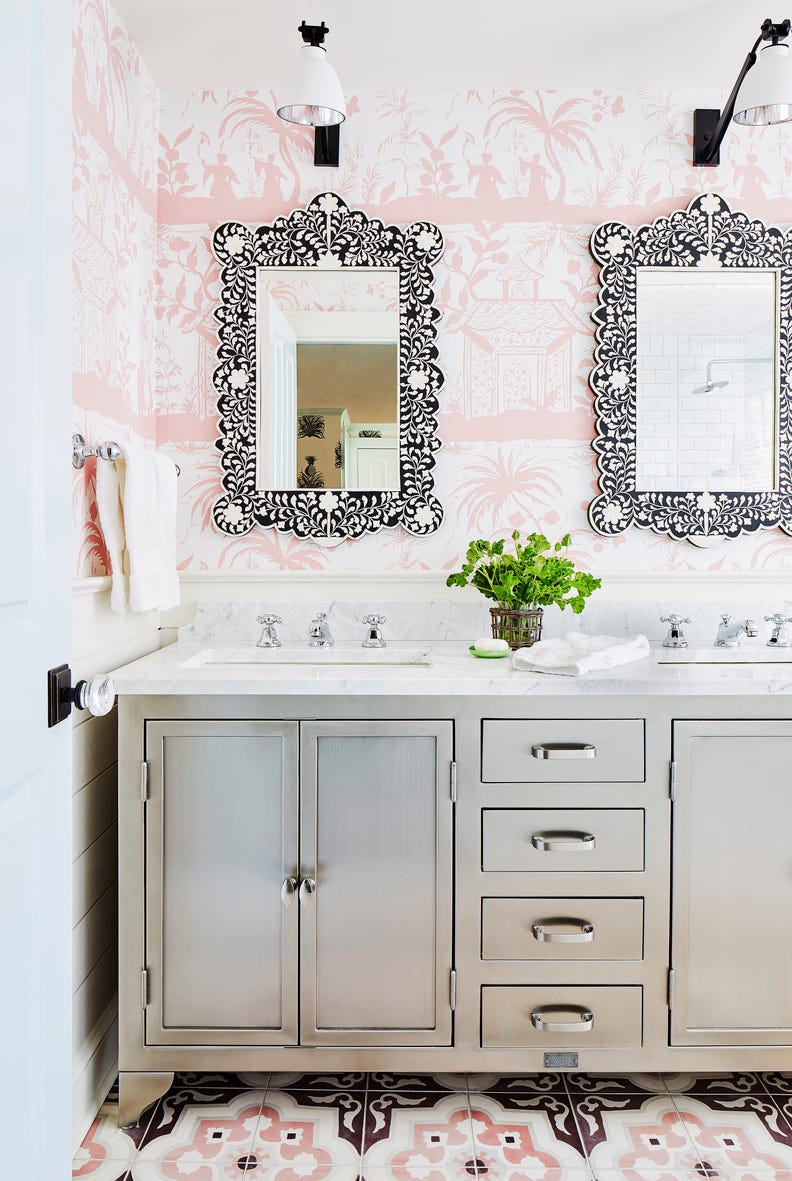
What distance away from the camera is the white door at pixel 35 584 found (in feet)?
2.82

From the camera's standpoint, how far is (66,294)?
1.03 m

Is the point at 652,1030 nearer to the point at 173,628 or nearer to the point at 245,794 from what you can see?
the point at 245,794

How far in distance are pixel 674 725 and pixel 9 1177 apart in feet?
4.31

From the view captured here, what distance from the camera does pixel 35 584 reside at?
3.05 ft

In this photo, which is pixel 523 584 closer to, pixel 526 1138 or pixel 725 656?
pixel 725 656

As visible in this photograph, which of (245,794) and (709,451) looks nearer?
(245,794)

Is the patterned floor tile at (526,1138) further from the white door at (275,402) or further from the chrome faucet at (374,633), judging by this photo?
the white door at (275,402)

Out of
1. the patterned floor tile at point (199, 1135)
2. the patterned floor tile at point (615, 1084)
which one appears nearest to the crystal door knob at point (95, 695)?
the patterned floor tile at point (199, 1135)

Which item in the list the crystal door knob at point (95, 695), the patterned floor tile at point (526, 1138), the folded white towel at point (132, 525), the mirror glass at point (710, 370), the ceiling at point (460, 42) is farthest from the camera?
the mirror glass at point (710, 370)

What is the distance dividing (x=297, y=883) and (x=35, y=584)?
97 cm

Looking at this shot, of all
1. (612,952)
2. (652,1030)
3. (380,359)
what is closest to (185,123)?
(380,359)

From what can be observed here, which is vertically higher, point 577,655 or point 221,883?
point 577,655

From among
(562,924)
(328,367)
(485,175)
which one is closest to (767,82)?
(485,175)

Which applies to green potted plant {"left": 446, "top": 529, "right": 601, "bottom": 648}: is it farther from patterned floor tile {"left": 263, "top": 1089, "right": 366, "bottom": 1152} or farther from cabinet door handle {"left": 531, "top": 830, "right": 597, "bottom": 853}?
patterned floor tile {"left": 263, "top": 1089, "right": 366, "bottom": 1152}
